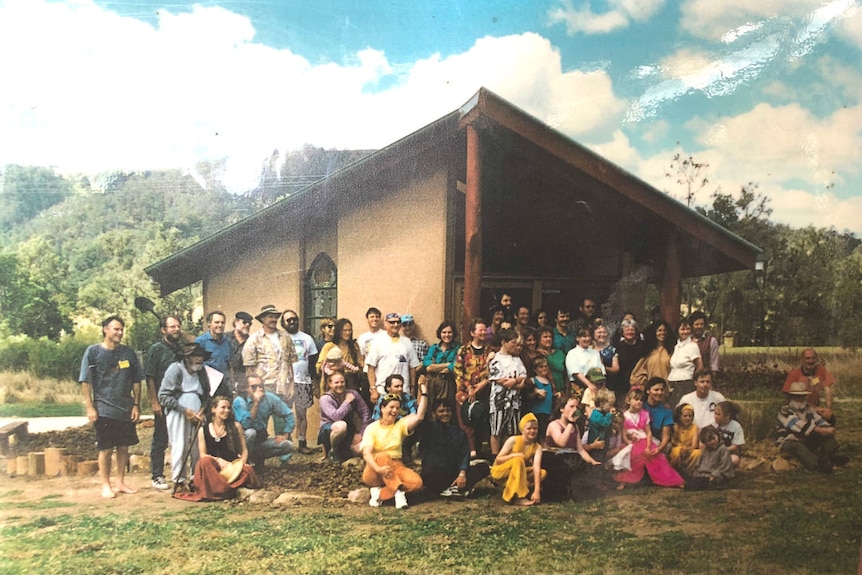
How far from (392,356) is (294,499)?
1229 mm

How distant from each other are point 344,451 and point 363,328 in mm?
897

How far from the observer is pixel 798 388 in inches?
190

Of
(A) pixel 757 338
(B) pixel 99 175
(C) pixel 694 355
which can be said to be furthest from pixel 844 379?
(B) pixel 99 175

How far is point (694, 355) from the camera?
4723 millimetres

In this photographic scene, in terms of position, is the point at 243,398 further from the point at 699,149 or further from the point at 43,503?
the point at 699,149

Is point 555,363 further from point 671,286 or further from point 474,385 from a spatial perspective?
point 671,286

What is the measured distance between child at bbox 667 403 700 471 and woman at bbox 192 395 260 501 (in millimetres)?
3085

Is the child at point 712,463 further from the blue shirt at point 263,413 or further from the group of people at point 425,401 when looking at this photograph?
the blue shirt at point 263,413

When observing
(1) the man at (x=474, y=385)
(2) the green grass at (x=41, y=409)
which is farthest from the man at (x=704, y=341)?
(2) the green grass at (x=41, y=409)

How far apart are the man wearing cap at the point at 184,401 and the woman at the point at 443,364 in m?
1.60

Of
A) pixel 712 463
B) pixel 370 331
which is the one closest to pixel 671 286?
pixel 712 463

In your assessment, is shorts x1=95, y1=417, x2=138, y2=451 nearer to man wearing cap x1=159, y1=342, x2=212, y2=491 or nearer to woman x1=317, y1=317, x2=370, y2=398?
man wearing cap x1=159, y1=342, x2=212, y2=491

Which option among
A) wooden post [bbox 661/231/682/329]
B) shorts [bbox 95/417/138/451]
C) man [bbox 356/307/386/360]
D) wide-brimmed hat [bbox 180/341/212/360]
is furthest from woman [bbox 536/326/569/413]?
shorts [bbox 95/417/138/451]

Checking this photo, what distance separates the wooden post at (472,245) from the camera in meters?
4.36
